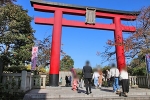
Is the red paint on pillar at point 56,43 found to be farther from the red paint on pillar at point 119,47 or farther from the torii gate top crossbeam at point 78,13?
the red paint on pillar at point 119,47

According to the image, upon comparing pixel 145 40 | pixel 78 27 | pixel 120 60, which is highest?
pixel 78 27

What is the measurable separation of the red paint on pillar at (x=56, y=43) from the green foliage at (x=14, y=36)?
6582mm

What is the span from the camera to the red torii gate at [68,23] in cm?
1332

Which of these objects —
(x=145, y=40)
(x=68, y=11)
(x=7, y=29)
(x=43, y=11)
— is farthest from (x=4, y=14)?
(x=145, y=40)

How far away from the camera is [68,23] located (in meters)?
→ 14.7

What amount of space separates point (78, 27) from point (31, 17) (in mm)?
8404

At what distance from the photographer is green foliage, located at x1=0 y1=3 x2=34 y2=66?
18844 mm

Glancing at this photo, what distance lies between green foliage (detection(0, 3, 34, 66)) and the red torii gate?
614 centimetres

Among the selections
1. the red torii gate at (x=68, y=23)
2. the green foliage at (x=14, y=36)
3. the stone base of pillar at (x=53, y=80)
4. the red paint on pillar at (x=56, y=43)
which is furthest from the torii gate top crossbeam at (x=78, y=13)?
the green foliage at (x=14, y=36)

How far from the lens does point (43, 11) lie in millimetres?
14570

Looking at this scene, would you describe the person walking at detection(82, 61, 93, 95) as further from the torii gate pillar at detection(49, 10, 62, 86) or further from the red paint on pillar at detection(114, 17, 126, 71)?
the red paint on pillar at detection(114, 17, 126, 71)

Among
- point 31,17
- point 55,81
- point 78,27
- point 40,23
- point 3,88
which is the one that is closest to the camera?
point 3,88

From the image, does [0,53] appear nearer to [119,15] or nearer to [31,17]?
[31,17]

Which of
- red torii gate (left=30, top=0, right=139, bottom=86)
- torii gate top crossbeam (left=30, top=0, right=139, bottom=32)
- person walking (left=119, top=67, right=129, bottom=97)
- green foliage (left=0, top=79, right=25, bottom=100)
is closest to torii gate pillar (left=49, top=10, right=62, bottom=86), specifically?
red torii gate (left=30, top=0, right=139, bottom=86)
